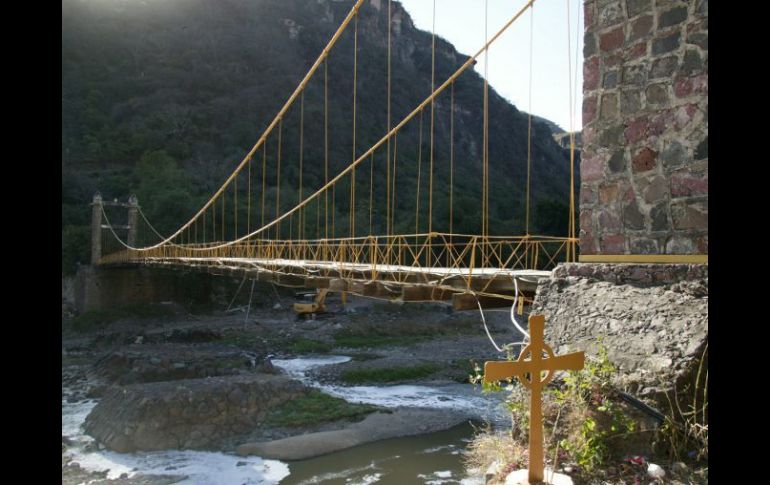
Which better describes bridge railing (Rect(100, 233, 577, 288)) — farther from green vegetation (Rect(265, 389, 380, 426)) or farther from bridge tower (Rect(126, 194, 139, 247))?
bridge tower (Rect(126, 194, 139, 247))

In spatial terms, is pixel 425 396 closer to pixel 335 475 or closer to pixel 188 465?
pixel 335 475

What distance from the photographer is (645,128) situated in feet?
8.50

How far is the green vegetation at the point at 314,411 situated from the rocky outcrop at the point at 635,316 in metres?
6.69

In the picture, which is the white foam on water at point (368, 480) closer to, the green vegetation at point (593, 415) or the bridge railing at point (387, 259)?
the bridge railing at point (387, 259)

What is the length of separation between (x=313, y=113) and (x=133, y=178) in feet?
36.8

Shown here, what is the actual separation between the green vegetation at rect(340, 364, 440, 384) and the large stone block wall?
918 centimetres

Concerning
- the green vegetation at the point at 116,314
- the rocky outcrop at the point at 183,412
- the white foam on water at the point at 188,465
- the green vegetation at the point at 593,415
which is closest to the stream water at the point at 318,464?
the white foam on water at the point at 188,465

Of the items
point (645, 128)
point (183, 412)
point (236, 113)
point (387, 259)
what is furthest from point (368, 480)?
point (236, 113)

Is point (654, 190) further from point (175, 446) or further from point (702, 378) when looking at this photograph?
point (175, 446)

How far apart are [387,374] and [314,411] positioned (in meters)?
2.92

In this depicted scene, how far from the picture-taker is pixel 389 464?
24.0 ft

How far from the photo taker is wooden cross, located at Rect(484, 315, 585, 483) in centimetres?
195

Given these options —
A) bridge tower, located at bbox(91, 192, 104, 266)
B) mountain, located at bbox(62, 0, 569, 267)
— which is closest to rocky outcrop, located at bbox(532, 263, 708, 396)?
mountain, located at bbox(62, 0, 569, 267)
